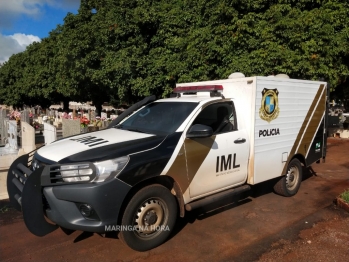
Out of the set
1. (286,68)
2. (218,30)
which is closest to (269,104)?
(286,68)

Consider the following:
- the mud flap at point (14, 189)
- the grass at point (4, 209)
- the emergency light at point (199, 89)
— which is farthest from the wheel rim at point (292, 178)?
the grass at point (4, 209)

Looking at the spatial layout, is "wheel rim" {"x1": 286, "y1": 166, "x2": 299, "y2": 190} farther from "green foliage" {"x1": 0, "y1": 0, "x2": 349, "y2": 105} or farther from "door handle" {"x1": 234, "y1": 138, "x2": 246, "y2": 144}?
"green foliage" {"x1": 0, "y1": 0, "x2": 349, "y2": 105}

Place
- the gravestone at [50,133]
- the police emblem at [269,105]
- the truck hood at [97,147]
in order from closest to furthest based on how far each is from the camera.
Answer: the truck hood at [97,147] → the police emblem at [269,105] → the gravestone at [50,133]

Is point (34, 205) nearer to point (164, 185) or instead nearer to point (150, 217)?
point (150, 217)

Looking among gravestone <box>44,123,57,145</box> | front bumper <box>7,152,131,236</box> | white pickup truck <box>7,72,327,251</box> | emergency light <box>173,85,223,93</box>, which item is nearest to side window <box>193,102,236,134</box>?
white pickup truck <box>7,72,327,251</box>

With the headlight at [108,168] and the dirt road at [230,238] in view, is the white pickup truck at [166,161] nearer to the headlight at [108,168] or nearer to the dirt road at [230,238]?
the headlight at [108,168]

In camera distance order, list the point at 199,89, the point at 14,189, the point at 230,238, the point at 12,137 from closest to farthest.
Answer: the point at 14,189, the point at 230,238, the point at 199,89, the point at 12,137

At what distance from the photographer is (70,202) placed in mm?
3078

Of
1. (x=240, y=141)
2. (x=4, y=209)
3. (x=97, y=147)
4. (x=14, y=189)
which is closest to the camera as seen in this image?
(x=97, y=147)

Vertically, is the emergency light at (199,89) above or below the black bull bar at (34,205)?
above

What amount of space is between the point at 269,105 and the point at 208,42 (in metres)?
5.61

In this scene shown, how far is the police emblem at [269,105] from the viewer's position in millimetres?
4797

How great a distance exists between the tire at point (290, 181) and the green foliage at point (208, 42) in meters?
4.05

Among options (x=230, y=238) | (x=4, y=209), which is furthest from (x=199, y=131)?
(x=4, y=209)
